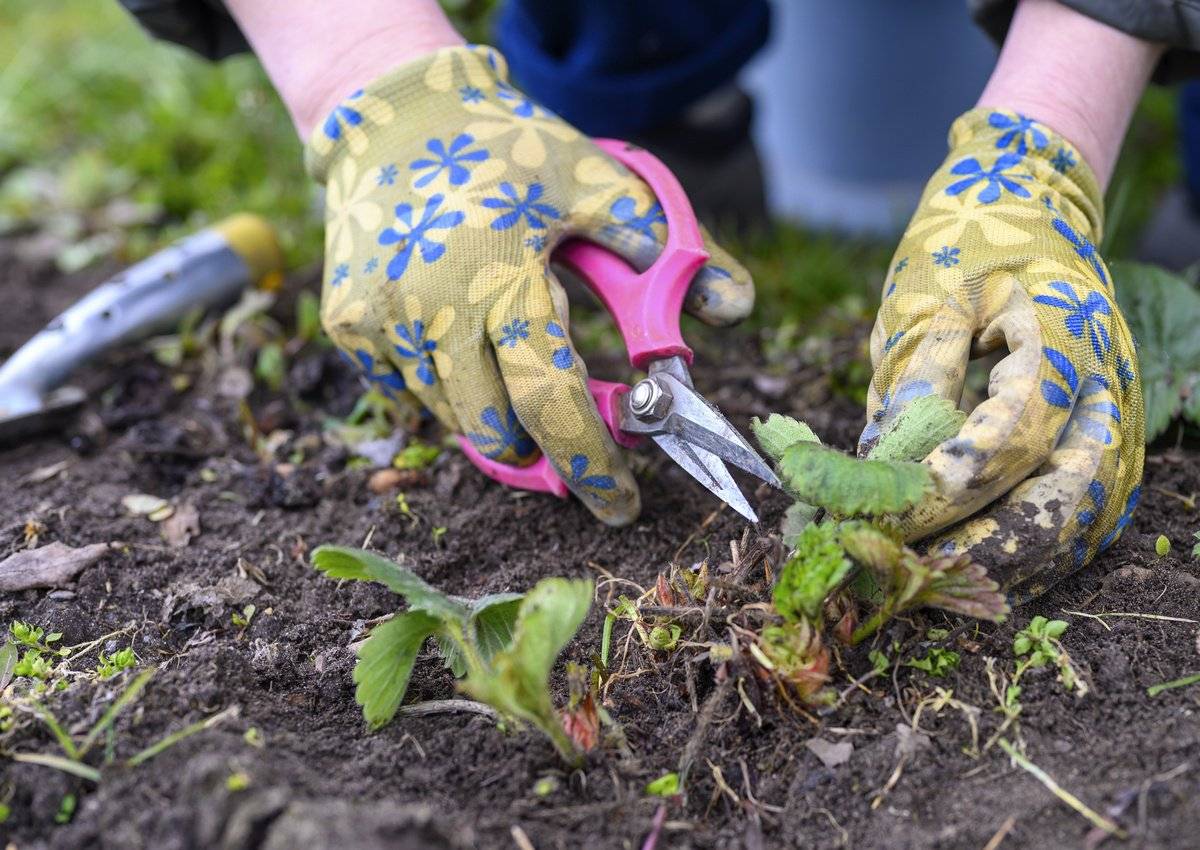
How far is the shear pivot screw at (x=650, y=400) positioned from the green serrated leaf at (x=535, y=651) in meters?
0.43

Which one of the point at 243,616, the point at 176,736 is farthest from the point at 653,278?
the point at 176,736

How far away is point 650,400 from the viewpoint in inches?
64.8

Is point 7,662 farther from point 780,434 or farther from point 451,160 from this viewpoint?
point 780,434

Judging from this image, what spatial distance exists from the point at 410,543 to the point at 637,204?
0.72m

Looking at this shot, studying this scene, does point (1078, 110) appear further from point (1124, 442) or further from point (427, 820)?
point (427, 820)

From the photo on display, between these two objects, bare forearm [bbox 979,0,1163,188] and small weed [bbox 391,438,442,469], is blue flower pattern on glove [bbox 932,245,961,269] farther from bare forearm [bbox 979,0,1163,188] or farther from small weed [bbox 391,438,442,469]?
small weed [bbox 391,438,442,469]

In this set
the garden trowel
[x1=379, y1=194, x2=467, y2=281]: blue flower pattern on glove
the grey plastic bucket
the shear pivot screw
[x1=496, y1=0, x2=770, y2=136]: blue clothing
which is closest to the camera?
the shear pivot screw

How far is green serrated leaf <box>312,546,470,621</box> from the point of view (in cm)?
141

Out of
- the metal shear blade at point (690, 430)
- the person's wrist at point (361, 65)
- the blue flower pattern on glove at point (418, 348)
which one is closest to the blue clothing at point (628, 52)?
the person's wrist at point (361, 65)

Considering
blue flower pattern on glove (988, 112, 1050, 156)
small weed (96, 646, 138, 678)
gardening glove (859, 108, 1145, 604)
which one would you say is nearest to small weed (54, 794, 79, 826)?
small weed (96, 646, 138, 678)

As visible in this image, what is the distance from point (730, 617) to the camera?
1500 millimetres

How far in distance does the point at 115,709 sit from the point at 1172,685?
137 centimetres

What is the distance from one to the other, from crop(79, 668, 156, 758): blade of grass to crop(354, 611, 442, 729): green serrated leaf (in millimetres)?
275

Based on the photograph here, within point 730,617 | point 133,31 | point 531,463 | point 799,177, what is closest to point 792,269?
point 799,177
